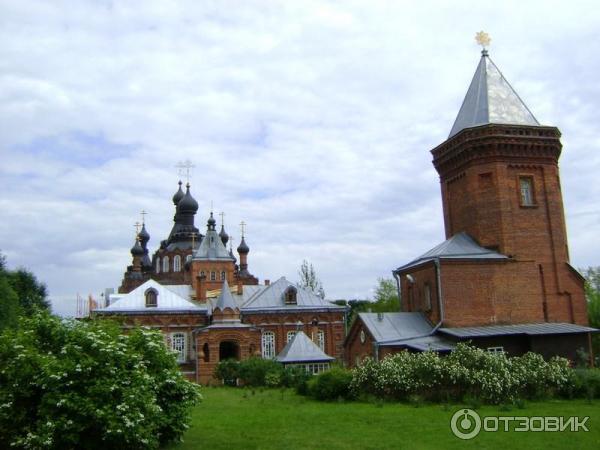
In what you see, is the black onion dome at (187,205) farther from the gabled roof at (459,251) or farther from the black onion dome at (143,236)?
the gabled roof at (459,251)

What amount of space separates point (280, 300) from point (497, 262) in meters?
17.8

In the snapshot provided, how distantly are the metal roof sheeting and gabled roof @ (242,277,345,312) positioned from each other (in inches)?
641

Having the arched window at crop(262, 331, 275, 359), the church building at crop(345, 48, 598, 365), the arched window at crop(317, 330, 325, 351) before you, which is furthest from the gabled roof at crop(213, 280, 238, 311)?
the church building at crop(345, 48, 598, 365)

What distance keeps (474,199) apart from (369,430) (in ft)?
53.1

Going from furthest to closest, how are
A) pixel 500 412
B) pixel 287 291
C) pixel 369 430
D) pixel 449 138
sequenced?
pixel 287 291
pixel 449 138
pixel 500 412
pixel 369 430

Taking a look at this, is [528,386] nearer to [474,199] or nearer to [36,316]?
[474,199]

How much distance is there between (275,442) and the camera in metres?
12.9

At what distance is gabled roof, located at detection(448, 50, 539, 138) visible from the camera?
28.4 metres

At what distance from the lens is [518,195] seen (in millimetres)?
27297

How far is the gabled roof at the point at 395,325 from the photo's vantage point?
84.6 feet

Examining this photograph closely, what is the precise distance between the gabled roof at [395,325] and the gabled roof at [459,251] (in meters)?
2.56

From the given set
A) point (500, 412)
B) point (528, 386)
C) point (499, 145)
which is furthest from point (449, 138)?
point (500, 412)

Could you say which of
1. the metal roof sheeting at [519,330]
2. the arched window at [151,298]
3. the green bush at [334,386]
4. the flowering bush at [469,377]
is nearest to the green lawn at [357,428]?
the green bush at [334,386]

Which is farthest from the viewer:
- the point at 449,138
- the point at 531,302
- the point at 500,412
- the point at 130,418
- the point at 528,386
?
the point at 449,138
